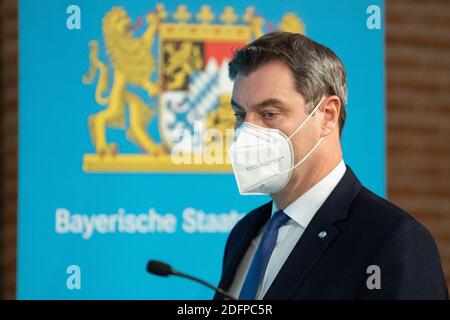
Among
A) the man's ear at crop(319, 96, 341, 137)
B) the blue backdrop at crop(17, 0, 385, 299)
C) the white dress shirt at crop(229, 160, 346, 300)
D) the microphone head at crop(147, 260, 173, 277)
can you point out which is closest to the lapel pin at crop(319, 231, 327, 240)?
the white dress shirt at crop(229, 160, 346, 300)

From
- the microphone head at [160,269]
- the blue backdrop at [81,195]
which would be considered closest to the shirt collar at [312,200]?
Result: the microphone head at [160,269]

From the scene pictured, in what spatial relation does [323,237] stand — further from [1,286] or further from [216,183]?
[1,286]

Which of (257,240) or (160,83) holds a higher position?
(160,83)

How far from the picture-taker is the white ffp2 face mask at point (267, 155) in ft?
9.38

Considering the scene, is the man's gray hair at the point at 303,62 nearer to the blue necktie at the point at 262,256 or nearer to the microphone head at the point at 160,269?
the blue necktie at the point at 262,256

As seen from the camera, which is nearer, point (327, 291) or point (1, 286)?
point (327, 291)

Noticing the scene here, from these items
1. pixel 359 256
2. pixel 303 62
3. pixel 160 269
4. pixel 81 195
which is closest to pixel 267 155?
pixel 303 62

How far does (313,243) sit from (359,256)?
0.19 meters

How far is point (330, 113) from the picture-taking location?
9.57 feet

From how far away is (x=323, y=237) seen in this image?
8.60ft

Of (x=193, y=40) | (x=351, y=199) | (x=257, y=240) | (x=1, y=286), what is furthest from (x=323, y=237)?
(x=1, y=286)

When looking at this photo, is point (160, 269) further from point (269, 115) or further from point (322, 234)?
point (269, 115)

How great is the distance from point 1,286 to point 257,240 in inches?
106

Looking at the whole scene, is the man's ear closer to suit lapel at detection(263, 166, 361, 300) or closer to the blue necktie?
suit lapel at detection(263, 166, 361, 300)
